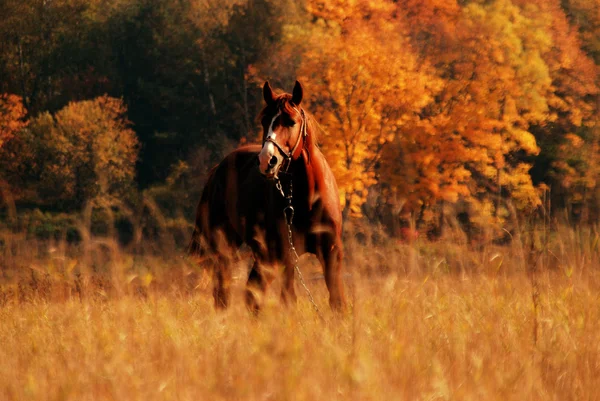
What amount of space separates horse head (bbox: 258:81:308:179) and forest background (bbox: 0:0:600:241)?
11.9 metres

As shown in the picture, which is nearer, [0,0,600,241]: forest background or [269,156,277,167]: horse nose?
[269,156,277,167]: horse nose

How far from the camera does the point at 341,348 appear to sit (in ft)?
17.2

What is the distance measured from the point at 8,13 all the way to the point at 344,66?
104 ft

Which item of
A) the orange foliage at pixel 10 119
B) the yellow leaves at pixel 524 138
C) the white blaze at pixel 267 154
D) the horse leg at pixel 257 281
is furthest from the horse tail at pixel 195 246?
the orange foliage at pixel 10 119

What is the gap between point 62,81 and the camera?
2256 inches

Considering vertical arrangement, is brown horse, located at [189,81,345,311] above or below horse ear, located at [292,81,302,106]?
below

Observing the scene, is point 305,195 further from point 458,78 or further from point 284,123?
point 458,78

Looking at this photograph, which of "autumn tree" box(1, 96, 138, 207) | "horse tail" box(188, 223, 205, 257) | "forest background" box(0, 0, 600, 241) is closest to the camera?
"horse tail" box(188, 223, 205, 257)

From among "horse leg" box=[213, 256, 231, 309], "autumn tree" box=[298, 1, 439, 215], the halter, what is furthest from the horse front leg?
"autumn tree" box=[298, 1, 439, 215]

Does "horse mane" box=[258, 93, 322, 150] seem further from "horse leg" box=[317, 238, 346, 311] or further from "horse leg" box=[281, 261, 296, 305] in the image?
"horse leg" box=[281, 261, 296, 305]

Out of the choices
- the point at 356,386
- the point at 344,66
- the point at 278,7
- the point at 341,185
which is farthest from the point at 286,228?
the point at 278,7

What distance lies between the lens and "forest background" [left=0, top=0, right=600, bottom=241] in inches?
1219

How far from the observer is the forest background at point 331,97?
30953 millimetres

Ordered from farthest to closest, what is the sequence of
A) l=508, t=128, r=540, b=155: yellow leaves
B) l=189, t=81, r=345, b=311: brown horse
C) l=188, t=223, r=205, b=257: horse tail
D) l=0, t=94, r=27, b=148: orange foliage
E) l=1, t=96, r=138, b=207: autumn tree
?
l=0, t=94, r=27, b=148: orange foliage → l=1, t=96, r=138, b=207: autumn tree → l=508, t=128, r=540, b=155: yellow leaves → l=188, t=223, r=205, b=257: horse tail → l=189, t=81, r=345, b=311: brown horse
